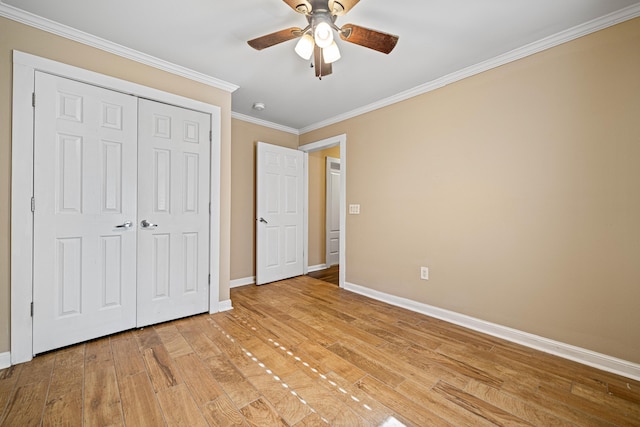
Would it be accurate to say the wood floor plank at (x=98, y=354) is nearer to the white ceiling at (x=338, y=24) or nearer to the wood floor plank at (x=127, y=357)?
the wood floor plank at (x=127, y=357)

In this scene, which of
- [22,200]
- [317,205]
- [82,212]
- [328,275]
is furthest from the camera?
[317,205]

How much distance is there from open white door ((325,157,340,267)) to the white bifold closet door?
2526 mm

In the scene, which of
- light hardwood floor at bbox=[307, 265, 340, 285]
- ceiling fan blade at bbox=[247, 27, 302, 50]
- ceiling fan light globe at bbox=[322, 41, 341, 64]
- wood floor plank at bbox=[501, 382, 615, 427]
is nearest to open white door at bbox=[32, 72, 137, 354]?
ceiling fan blade at bbox=[247, 27, 302, 50]

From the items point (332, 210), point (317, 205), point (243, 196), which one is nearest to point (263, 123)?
point (243, 196)

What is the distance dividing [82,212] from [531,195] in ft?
12.1

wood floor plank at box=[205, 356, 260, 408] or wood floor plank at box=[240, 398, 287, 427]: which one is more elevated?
wood floor plank at box=[205, 356, 260, 408]

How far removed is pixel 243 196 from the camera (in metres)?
3.83

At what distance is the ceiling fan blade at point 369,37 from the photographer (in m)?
1.61

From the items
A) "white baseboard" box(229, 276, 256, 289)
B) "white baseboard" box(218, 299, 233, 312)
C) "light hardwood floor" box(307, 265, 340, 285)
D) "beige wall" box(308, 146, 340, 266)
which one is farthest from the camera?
"beige wall" box(308, 146, 340, 266)

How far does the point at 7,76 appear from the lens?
1809 mm

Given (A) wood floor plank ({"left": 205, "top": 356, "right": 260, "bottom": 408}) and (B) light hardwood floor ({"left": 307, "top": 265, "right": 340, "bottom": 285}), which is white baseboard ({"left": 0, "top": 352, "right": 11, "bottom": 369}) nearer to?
(A) wood floor plank ({"left": 205, "top": 356, "right": 260, "bottom": 408})

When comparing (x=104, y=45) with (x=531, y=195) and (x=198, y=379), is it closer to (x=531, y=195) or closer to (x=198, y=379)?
(x=198, y=379)

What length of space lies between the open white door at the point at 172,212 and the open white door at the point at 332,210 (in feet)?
8.28

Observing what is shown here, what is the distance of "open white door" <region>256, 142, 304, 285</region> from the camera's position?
3.78m
